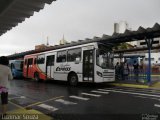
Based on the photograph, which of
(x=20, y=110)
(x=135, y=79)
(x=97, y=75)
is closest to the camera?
(x=20, y=110)

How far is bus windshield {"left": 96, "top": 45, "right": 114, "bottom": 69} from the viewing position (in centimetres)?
1575

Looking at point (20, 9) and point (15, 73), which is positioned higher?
point (20, 9)

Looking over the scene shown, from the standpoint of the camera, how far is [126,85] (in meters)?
17.3

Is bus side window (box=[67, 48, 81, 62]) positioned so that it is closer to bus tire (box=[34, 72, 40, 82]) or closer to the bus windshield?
the bus windshield

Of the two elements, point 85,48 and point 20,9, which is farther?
point 85,48

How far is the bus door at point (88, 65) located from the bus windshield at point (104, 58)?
1.45ft

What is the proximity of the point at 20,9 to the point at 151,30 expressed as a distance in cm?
1017

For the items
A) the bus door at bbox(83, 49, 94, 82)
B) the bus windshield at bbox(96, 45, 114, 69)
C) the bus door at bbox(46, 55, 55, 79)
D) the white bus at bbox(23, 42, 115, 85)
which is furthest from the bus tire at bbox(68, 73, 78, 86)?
the bus door at bbox(46, 55, 55, 79)

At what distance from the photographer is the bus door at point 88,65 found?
15781 millimetres

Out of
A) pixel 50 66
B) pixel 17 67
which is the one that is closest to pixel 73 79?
pixel 50 66

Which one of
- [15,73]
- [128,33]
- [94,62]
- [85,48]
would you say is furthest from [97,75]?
[15,73]

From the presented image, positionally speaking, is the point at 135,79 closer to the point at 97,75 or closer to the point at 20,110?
the point at 97,75

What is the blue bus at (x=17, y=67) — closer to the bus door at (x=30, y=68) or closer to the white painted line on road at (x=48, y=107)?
the bus door at (x=30, y=68)

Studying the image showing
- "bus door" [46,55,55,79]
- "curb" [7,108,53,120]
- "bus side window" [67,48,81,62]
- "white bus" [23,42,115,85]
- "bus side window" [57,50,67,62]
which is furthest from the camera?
"bus door" [46,55,55,79]
